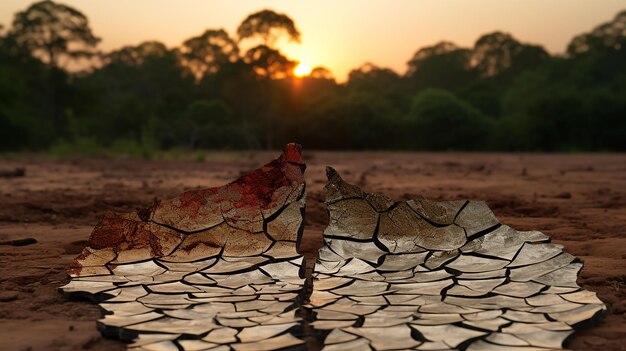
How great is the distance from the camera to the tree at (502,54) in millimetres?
38594

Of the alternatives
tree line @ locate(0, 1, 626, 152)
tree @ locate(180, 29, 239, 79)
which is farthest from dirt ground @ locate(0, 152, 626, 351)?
tree @ locate(180, 29, 239, 79)

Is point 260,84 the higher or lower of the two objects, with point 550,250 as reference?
higher

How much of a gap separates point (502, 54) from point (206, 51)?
19.2 meters

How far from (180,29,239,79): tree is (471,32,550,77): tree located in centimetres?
1738

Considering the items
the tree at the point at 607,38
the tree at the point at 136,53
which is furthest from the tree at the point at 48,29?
the tree at the point at 607,38

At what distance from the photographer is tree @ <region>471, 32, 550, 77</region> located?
38.6m

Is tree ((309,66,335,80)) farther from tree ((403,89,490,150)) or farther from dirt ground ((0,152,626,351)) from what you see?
dirt ground ((0,152,626,351))

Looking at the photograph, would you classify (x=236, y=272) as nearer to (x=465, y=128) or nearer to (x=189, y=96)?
(x=465, y=128)

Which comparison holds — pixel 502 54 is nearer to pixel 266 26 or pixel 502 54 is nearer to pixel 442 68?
pixel 442 68

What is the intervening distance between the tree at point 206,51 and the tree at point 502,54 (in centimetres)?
1738

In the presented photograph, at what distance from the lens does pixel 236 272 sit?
255cm

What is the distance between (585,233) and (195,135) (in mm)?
20675

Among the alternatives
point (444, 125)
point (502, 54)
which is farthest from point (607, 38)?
point (444, 125)

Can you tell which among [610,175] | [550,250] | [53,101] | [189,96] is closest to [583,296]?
[550,250]
